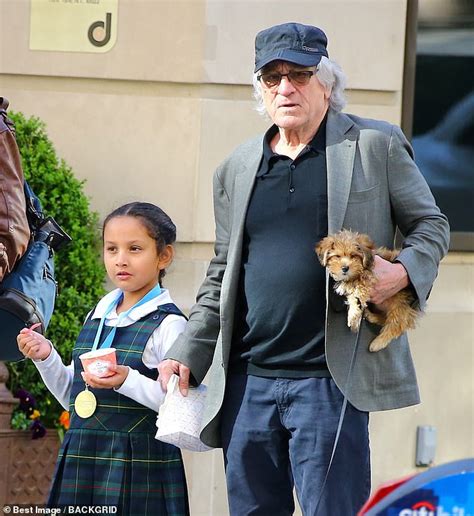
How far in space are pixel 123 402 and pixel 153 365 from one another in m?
0.18

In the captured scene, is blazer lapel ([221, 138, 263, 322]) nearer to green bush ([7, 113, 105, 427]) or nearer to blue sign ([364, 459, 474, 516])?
blue sign ([364, 459, 474, 516])

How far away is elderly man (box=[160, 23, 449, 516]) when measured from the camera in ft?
13.1

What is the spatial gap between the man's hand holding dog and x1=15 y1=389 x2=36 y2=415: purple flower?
287 cm

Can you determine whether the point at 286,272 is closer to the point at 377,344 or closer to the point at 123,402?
the point at 377,344

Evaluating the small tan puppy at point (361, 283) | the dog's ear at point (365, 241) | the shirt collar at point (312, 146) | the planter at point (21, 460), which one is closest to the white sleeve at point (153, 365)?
the shirt collar at point (312, 146)

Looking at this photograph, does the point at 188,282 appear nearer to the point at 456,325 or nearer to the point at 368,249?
the point at 456,325

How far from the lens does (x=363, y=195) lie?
4.08 metres

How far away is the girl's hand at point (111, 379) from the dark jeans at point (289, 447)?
0.39 metres

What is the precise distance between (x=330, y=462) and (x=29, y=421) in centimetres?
270

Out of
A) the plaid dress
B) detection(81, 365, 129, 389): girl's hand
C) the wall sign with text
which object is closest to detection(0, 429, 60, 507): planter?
the plaid dress

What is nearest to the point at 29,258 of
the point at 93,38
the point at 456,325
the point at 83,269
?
the point at 83,269

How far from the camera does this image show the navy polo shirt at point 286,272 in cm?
401

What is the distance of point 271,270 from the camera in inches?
160

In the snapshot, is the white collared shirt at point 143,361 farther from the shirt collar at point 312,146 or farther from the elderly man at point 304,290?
the shirt collar at point 312,146
